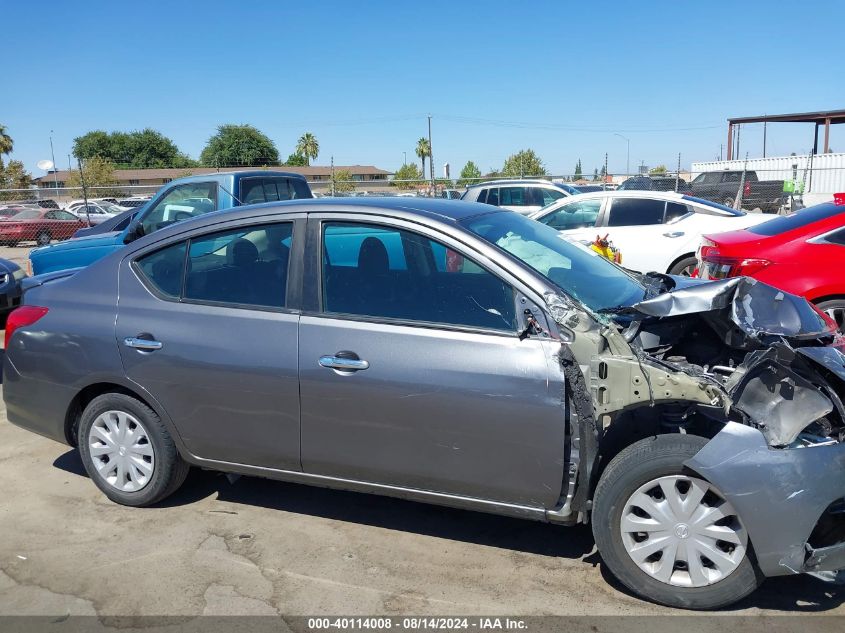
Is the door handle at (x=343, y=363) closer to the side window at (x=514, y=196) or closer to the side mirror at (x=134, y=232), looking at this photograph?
the side mirror at (x=134, y=232)

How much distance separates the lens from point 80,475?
4785mm

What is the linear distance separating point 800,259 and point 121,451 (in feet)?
18.9

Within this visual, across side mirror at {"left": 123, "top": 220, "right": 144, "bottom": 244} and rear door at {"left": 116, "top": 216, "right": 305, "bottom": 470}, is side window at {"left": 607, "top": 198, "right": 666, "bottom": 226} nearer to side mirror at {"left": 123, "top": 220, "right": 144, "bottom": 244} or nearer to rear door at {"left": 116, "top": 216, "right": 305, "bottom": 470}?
side mirror at {"left": 123, "top": 220, "right": 144, "bottom": 244}

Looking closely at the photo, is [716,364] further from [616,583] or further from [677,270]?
[677,270]

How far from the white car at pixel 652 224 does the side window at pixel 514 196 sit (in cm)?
455

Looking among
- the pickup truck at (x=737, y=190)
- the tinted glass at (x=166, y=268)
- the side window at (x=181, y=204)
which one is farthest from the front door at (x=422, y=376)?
the pickup truck at (x=737, y=190)

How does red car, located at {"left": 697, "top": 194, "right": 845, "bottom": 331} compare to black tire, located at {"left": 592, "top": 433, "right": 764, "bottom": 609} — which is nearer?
black tire, located at {"left": 592, "top": 433, "right": 764, "bottom": 609}

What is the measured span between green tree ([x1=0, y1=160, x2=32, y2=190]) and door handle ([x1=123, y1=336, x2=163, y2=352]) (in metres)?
45.8

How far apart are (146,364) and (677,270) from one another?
Answer: 27.0 ft

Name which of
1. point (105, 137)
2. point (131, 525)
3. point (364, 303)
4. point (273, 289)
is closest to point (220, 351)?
point (273, 289)

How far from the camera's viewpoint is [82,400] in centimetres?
432

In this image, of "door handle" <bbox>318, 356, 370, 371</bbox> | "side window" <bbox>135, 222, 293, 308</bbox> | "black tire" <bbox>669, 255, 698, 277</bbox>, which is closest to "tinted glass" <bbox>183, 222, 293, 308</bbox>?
"side window" <bbox>135, 222, 293, 308</bbox>

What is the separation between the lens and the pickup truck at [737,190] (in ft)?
76.3

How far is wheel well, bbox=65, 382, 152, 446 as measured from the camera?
4.15 meters
